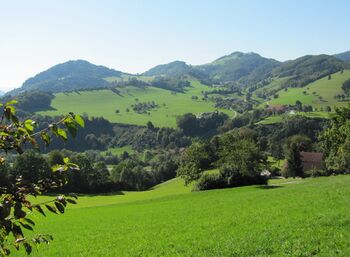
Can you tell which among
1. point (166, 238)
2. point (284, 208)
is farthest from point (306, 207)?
point (166, 238)

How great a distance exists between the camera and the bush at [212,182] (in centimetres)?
6906

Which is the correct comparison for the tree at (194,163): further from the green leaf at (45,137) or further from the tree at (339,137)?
the green leaf at (45,137)

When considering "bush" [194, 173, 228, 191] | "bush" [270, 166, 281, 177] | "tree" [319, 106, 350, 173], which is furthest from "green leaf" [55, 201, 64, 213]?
"bush" [270, 166, 281, 177]

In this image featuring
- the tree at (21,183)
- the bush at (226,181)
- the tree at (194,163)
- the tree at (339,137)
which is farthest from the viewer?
the tree at (194,163)

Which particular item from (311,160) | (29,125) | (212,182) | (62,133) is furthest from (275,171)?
(29,125)

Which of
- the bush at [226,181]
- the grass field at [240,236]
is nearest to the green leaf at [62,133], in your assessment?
the grass field at [240,236]

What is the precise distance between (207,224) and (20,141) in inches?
958

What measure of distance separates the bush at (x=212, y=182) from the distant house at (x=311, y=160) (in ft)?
141

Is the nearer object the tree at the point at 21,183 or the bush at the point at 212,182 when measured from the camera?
the tree at the point at 21,183

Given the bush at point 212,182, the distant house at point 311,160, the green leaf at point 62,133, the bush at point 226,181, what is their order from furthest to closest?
the distant house at point 311,160
the bush at point 212,182
the bush at point 226,181
the green leaf at point 62,133

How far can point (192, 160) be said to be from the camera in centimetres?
8181

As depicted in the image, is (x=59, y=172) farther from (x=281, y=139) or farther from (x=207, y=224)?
(x=281, y=139)

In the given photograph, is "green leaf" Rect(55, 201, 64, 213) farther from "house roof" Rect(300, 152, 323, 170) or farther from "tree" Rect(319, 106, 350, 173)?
"house roof" Rect(300, 152, 323, 170)

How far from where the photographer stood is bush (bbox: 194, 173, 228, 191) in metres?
69.1
